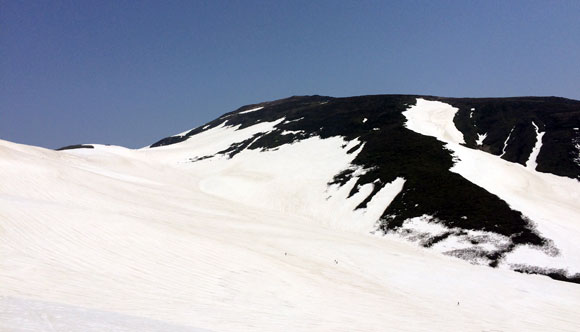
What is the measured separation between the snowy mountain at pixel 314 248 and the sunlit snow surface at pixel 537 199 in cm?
16

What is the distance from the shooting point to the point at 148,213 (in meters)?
19.8

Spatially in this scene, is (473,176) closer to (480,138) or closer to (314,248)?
(314,248)

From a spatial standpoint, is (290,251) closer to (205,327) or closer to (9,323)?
(205,327)

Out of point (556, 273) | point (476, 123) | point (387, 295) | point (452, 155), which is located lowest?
point (387, 295)

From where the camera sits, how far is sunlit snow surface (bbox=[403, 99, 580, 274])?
19172 mm

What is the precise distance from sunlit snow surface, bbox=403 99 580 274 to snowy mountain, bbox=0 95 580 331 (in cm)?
16

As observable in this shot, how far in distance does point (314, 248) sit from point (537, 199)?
2204cm

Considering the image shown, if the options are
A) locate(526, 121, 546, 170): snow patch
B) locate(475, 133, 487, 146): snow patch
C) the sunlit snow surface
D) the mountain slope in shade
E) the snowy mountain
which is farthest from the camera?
locate(475, 133, 487, 146): snow patch

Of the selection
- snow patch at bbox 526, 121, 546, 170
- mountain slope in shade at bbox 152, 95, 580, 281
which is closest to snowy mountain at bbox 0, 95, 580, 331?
mountain slope in shade at bbox 152, 95, 580, 281

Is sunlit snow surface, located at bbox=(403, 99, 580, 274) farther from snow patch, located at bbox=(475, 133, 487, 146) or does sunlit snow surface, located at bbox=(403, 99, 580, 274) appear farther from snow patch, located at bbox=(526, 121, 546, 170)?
snow patch, located at bbox=(475, 133, 487, 146)

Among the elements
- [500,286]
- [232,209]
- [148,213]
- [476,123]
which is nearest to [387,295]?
[500,286]

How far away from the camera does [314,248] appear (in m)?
18.9

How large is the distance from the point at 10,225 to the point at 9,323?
867cm

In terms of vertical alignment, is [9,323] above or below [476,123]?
below
